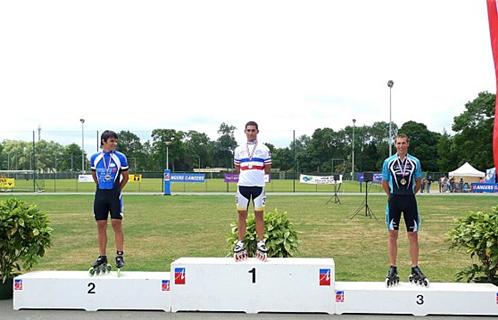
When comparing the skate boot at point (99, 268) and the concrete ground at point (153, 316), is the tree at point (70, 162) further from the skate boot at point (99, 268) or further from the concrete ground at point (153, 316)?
the concrete ground at point (153, 316)

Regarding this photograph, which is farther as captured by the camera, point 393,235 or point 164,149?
point 164,149

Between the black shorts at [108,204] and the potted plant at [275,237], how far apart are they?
65.7 inches

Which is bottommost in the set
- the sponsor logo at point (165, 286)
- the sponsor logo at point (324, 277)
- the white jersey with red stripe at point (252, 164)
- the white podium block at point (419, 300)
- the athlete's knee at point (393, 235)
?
the white podium block at point (419, 300)

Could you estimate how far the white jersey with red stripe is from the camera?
6.63m

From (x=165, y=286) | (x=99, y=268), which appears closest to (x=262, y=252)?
(x=165, y=286)

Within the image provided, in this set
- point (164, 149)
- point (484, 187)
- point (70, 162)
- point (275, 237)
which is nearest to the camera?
point (275, 237)

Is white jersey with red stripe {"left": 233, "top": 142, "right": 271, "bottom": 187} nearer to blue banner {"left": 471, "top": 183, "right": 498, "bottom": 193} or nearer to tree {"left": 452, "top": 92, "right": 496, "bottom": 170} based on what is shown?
blue banner {"left": 471, "top": 183, "right": 498, "bottom": 193}

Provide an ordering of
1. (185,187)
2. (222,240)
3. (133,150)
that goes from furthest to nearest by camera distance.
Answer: (133,150)
(185,187)
(222,240)

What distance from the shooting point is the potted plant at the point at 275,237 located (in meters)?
6.92

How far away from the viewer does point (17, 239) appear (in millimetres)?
6645

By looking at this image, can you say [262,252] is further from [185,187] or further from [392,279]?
[185,187]

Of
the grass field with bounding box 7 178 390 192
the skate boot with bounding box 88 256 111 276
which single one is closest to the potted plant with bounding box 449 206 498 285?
the skate boot with bounding box 88 256 111 276

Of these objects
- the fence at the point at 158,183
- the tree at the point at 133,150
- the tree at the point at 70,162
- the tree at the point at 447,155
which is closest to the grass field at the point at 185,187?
the fence at the point at 158,183

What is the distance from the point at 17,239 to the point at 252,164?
10.6 feet
